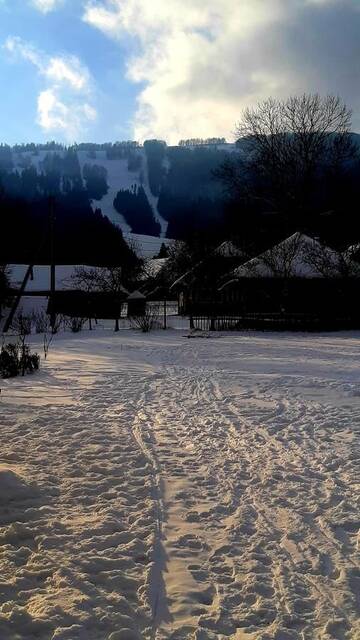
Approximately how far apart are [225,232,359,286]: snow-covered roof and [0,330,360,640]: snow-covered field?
2159 centimetres

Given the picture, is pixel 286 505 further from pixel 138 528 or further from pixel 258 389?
pixel 258 389

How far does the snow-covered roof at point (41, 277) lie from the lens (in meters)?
53.8

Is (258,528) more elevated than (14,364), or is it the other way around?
(14,364)

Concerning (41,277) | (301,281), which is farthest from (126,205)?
(301,281)

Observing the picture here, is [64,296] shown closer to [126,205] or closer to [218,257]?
[218,257]

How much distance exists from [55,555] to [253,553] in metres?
1.47

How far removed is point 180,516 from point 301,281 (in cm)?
2842

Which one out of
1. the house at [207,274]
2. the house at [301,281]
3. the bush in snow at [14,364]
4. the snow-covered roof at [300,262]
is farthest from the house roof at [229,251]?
the bush in snow at [14,364]

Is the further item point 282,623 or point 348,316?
point 348,316

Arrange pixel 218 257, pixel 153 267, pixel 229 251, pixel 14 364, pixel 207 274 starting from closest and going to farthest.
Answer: pixel 14 364, pixel 207 274, pixel 218 257, pixel 229 251, pixel 153 267

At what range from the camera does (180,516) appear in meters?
4.72

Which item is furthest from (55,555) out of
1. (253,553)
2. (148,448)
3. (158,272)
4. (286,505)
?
(158,272)

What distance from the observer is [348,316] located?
29859 mm

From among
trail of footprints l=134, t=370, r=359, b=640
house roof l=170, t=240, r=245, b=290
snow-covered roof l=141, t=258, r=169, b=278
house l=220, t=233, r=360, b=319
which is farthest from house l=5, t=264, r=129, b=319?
trail of footprints l=134, t=370, r=359, b=640
